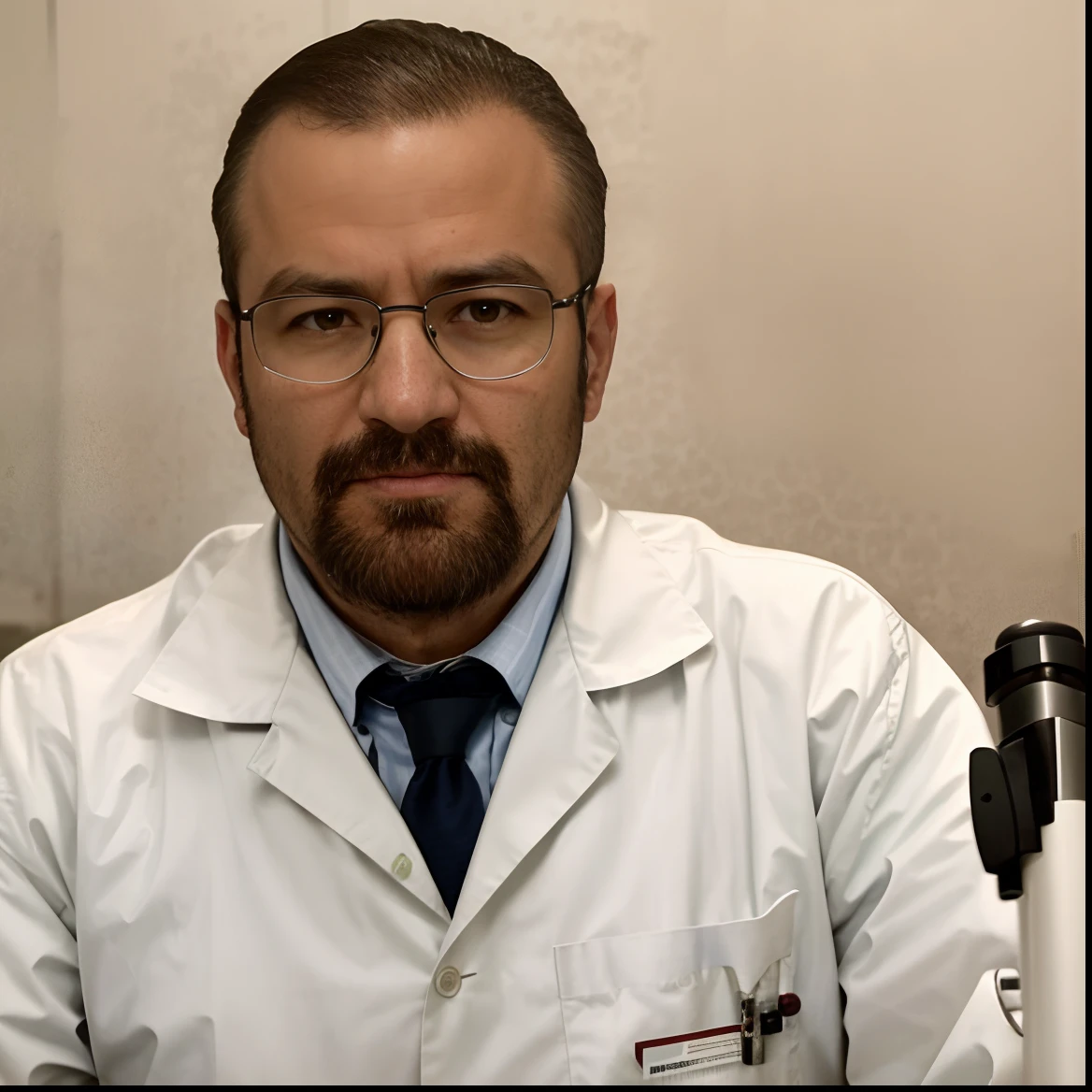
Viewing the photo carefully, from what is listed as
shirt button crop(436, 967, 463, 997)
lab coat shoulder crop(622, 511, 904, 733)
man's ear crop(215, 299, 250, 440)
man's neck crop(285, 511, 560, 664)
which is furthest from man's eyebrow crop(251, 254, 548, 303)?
shirt button crop(436, 967, 463, 997)

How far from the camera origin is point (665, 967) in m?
1.05

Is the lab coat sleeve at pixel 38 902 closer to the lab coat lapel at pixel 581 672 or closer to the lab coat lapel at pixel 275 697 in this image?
the lab coat lapel at pixel 275 697

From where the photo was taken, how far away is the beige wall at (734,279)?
1.38 metres

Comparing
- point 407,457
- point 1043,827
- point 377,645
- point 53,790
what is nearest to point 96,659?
point 53,790

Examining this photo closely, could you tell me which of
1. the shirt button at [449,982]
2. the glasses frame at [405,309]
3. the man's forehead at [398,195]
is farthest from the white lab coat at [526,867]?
the man's forehead at [398,195]

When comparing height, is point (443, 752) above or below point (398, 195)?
below

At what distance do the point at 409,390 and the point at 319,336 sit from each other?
13 cm

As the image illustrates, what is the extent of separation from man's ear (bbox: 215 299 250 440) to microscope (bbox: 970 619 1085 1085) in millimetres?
855

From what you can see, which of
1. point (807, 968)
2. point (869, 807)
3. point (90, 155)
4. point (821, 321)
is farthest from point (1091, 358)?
point (90, 155)

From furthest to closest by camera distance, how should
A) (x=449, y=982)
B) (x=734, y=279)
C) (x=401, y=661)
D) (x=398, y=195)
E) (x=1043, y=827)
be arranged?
(x=734, y=279)
(x=401, y=661)
(x=398, y=195)
(x=449, y=982)
(x=1043, y=827)

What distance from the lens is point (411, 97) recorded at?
1.15m

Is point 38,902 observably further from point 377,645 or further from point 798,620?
point 798,620

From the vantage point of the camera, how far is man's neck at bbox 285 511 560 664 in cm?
120

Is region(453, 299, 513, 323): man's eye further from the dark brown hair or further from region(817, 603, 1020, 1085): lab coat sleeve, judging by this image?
region(817, 603, 1020, 1085): lab coat sleeve
